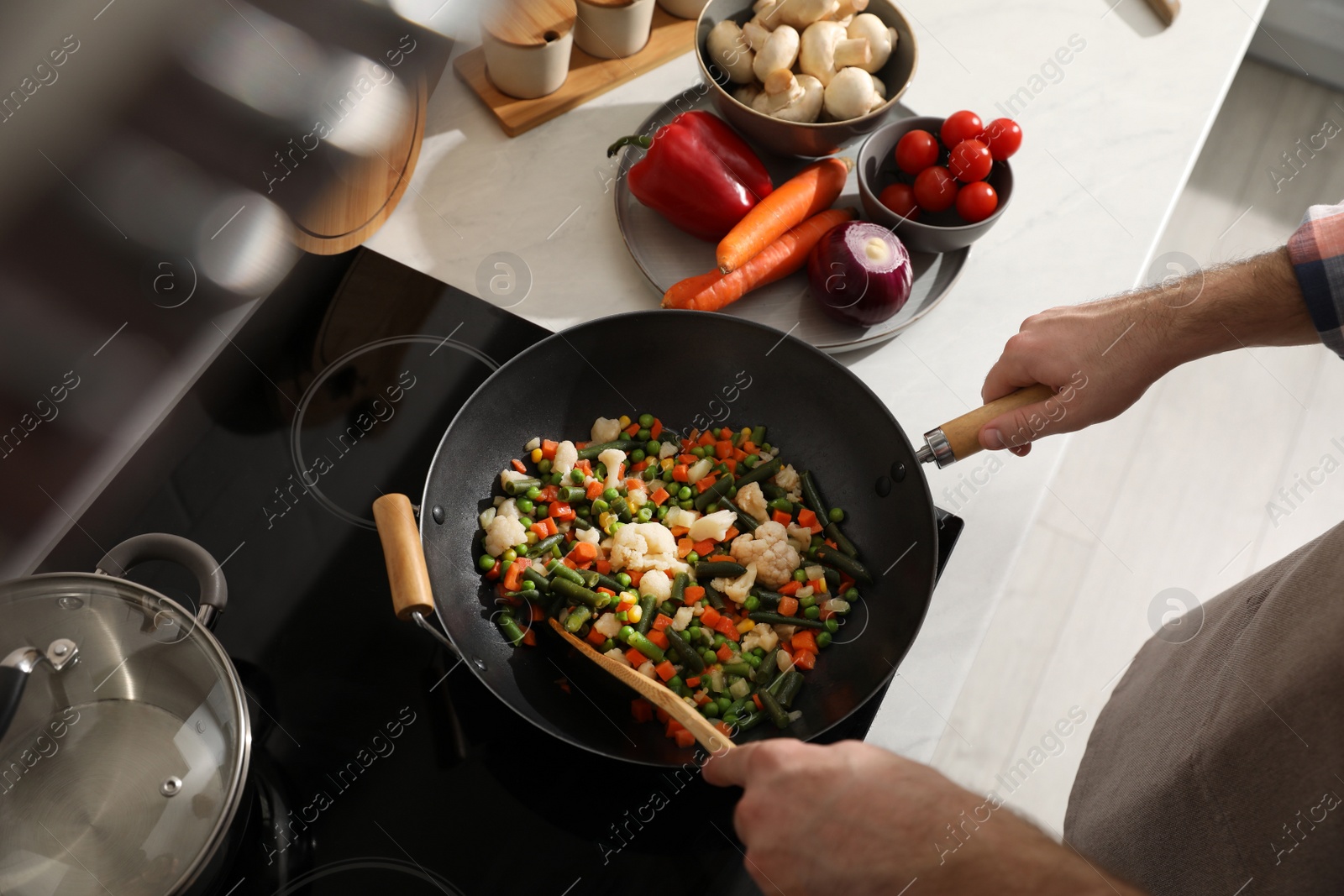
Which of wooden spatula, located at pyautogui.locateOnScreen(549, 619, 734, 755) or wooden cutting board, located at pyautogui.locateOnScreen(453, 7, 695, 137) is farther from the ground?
wooden cutting board, located at pyautogui.locateOnScreen(453, 7, 695, 137)

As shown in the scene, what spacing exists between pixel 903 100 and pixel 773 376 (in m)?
0.77

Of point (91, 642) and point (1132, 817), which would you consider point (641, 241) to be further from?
point (1132, 817)

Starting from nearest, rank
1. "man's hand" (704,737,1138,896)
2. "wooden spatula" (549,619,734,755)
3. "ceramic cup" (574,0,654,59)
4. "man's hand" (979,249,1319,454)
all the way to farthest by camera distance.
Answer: "man's hand" (704,737,1138,896), "wooden spatula" (549,619,734,755), "man's hand" (979,249,1319,454), "ceramic cup" (574,0,654,59)

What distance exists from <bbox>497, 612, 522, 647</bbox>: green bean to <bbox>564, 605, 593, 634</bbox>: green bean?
0.21 ft

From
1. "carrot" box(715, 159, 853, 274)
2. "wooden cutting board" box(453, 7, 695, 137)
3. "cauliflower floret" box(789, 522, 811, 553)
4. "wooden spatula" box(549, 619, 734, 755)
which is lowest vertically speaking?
"cauliflower floret" box(789, 522, 811, 553)

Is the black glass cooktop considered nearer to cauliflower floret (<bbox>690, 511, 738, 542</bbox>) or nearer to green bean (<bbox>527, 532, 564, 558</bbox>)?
green bean (<bbox>527, 532, 564, 558</bbox>)

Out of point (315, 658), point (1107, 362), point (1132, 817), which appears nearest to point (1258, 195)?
point (1107, 362)

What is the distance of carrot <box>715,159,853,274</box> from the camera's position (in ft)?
4.76

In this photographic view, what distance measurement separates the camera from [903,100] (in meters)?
1.74

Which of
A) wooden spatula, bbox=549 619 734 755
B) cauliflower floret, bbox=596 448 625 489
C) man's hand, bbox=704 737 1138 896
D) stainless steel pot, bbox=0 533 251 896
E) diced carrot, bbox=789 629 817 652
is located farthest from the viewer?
cauliflower floret, bbox=596 448 625 489

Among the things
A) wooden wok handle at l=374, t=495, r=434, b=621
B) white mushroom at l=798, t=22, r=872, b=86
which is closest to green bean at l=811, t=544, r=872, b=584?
wooden wok handle at l=374, t=495, r=434, b=621

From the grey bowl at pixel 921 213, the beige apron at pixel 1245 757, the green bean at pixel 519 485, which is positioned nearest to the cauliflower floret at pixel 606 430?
the green bean at pixel 519 485

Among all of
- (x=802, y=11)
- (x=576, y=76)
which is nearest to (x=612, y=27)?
(x=576, y=76)

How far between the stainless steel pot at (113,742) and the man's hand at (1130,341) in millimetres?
985
